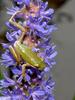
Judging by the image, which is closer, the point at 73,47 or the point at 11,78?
the point at 11,78

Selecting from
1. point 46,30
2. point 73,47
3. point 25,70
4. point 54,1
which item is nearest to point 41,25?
point 46,30

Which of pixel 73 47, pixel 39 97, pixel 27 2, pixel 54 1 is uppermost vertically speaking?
pixel 73 47

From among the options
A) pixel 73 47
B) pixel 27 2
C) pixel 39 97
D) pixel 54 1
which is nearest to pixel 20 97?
pixel 39 97

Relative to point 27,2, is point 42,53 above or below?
below

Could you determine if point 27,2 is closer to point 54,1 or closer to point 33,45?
point 33,45

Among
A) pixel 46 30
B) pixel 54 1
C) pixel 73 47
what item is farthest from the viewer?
pixel 73 47

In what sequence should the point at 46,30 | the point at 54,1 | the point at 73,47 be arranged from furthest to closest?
1. the point at 73,47
2. the point at 54,1
3. the point at 46,30

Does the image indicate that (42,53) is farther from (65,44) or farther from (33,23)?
(65,44)
